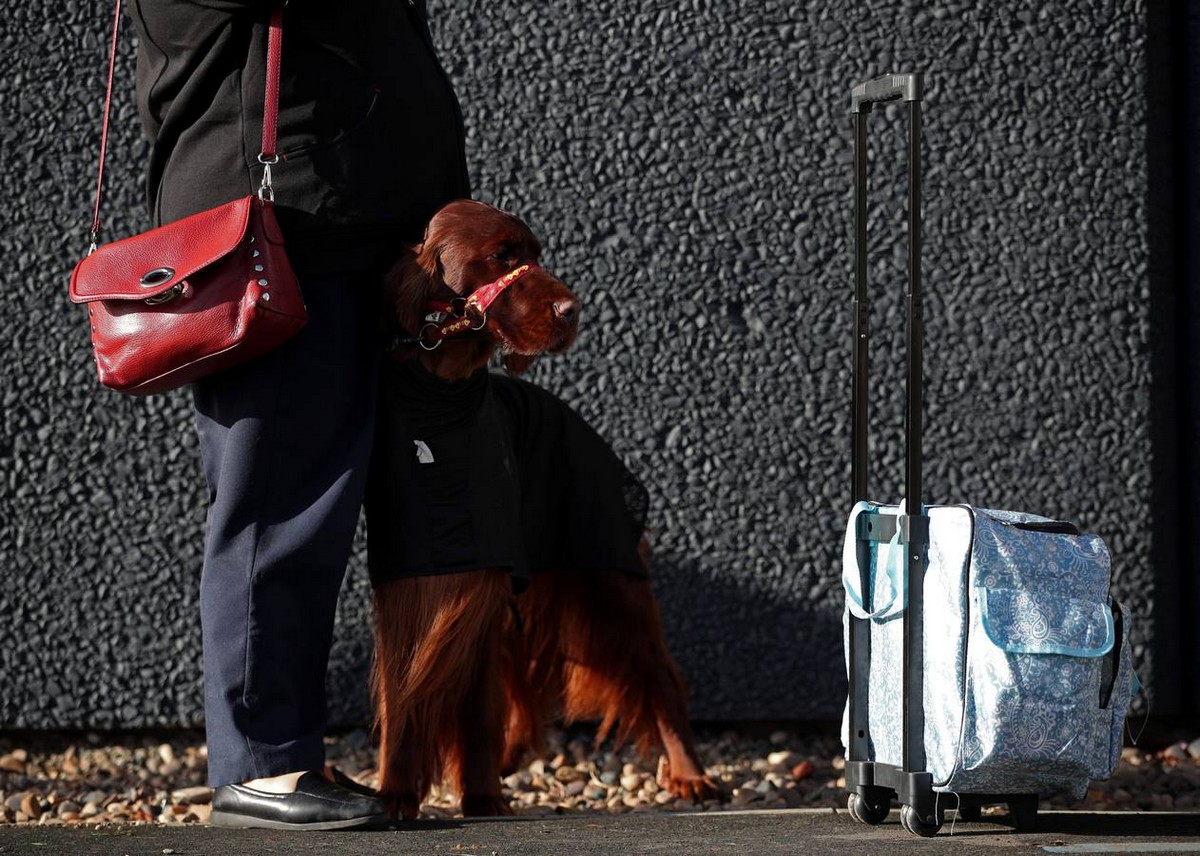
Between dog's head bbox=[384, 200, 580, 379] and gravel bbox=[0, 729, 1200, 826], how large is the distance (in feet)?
3.70

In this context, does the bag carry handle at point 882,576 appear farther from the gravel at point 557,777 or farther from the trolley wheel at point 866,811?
the gravel at point 557,777

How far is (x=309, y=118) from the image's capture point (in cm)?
227

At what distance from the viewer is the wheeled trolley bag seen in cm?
201

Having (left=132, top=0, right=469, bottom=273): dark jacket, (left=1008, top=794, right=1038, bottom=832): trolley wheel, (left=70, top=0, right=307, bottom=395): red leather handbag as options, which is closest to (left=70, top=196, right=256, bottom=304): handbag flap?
(left=70, top=0, right=307, bottom=395): red leather handbag

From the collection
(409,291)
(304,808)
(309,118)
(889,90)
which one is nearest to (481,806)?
(304,808)

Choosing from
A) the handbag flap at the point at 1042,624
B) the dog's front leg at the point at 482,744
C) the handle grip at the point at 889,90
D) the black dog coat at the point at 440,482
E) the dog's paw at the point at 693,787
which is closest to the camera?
the handbag flap at the point at 1042,624

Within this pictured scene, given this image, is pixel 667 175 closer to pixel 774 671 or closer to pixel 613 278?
pixel 613 278

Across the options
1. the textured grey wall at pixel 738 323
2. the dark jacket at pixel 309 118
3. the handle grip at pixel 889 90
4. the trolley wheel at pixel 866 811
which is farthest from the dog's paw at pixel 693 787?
the handle grip at pixel 889 90

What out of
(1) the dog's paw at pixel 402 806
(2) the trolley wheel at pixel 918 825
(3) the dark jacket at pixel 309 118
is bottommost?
(1) the dog's paw at pixel 402 806

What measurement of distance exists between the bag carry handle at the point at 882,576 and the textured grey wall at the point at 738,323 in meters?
1.15

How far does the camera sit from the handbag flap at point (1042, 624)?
2006 mm

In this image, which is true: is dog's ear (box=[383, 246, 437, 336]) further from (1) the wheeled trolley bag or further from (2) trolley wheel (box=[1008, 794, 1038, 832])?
(2) trolley wheel (box=[1008, 794, 1038, 832])

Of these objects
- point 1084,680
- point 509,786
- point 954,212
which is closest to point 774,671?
point 509,786

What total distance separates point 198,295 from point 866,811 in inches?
50.5
